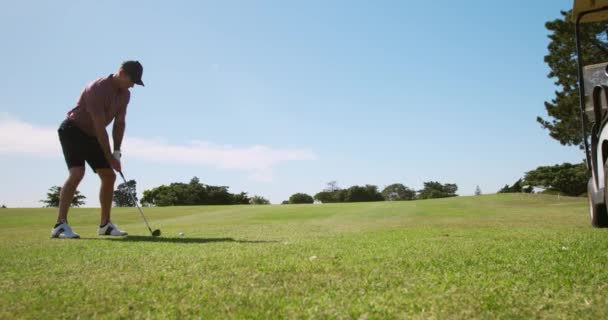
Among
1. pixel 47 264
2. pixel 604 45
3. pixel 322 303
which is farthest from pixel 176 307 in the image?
pixel 604 45

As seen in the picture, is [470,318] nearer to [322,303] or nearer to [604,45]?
[322,303]

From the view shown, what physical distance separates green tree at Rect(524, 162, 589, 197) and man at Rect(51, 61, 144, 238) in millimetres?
75645

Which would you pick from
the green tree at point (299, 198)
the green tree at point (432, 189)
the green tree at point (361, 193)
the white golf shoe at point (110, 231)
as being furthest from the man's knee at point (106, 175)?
the green tree at point (432, 189)

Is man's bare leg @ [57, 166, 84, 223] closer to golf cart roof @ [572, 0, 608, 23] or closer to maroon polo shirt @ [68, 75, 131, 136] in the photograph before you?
maroon polo shirt @ [68, 75, 131, 136]

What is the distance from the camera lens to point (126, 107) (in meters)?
7.79

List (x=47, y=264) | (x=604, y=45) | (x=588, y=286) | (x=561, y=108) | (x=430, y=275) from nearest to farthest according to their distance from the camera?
(x=588, y=286)
(x=430, y=275)
(x=47, y=264)
(x=604, y=45)
(x=561, y=108)

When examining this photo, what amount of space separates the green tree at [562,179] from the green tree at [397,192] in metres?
89.8

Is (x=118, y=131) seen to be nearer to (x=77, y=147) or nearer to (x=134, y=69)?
(x=77, y=147)

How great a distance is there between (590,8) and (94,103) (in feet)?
27.4

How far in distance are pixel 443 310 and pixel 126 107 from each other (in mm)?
6944

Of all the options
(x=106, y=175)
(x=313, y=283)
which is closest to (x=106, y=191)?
(x=106, y=175)

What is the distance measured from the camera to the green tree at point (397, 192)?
16988 centimetres

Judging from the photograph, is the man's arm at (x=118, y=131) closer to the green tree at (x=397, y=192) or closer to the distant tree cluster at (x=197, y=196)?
the distant tree cluster at (x=197, y=196)

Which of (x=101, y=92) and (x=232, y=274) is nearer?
(x=232, y=274)
